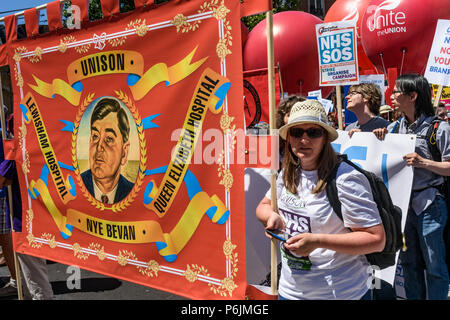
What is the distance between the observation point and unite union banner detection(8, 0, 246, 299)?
7.33 feet

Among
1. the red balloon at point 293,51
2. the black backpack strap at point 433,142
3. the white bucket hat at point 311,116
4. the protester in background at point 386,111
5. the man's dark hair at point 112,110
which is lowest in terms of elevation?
the black backpack strap at point 433,142

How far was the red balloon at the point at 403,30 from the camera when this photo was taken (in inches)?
249

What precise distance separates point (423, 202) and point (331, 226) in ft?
4.49

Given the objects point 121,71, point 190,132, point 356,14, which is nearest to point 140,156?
point 190,132

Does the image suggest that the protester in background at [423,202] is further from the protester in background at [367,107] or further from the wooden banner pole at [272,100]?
the wooden banner pole at [272,100]

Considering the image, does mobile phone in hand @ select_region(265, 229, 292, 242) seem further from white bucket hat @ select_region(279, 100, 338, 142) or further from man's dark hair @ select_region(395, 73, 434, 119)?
man's dark hair @ select_region(395, 73, 434, 119)

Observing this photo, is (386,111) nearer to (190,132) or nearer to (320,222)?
(190,132)

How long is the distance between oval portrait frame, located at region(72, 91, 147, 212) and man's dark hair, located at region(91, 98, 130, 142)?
0.06m

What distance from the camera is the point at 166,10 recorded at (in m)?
2.46

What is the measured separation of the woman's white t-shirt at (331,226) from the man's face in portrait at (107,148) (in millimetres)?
1296

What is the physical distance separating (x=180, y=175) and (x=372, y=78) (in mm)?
4021

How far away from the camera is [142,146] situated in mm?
2623

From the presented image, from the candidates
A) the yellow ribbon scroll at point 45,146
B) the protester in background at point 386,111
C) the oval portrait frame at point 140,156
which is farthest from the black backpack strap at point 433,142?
the protester in background at point 386,111

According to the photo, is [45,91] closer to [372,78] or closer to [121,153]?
[121,153]
